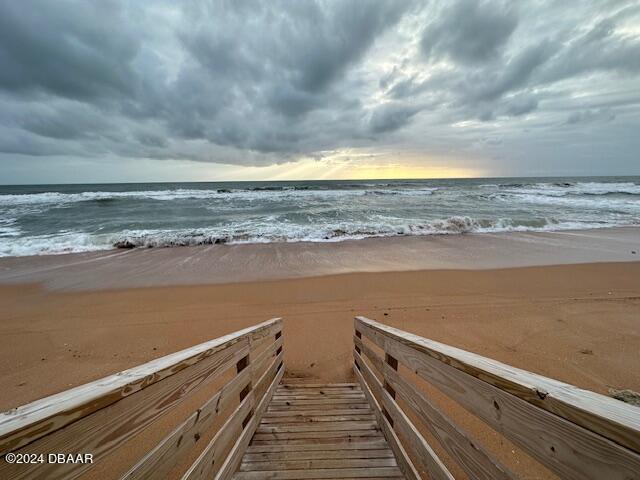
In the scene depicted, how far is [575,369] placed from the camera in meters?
3.22

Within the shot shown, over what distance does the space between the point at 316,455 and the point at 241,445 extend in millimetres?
577

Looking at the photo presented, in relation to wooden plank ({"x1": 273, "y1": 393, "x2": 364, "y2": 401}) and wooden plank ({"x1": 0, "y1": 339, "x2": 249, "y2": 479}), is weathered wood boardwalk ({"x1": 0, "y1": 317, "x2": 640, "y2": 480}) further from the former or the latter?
wooden plank ({"x1": 273, "y1": 393, "x2": 364, "y2": 401})

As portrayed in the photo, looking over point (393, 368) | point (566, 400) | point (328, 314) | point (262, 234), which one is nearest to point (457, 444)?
point (566, 400)

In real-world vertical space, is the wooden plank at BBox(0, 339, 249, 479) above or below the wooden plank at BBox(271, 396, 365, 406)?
above

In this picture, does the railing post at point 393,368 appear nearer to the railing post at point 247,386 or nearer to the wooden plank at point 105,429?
the railing post at point 247,386

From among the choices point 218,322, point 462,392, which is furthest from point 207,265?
point 462,392

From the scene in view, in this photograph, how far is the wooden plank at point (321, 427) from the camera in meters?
2.29

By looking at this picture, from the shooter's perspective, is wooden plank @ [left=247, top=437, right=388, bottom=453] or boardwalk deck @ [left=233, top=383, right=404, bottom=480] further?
wooden plank @ [left=247, top=437, right=388, bottom=453]

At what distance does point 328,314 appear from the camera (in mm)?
5004

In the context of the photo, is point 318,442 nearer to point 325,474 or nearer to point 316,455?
point 316,455

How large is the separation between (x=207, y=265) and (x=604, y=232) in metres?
16.0

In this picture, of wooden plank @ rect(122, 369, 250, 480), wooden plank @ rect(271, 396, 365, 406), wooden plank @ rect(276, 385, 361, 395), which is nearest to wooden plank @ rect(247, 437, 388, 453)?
wooden plank @ rect(271, 396, 365, 406)

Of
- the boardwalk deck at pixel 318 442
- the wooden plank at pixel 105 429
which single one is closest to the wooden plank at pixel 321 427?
the boardwalk deck at pixel 318 442

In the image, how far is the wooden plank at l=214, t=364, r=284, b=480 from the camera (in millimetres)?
1624
